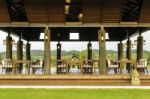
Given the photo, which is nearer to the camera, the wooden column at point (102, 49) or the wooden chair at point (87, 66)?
the wooden column at point (102, 49)

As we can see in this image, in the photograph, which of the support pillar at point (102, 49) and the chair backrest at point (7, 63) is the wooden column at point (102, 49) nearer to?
the support pillar at point (102, 49)

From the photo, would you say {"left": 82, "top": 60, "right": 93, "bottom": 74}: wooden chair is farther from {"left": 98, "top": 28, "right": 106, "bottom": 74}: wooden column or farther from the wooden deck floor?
the wooden deck floor

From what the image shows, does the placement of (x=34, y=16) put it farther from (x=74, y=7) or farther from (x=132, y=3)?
(x=132, y=3)

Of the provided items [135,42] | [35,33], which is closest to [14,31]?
[35,33]

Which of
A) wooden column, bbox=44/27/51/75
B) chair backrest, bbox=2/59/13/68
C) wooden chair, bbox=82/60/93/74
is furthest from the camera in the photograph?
wooden chair, bbox=82/60/93/74
